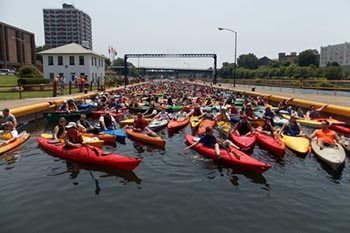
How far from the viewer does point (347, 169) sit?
10.4m

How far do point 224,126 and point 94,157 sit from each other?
25.5ft

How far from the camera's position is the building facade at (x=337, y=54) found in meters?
156

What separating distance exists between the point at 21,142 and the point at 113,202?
7547 mm

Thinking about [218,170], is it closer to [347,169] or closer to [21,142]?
[347,169]

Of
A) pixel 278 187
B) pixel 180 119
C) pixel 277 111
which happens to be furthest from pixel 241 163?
pixel 277 111

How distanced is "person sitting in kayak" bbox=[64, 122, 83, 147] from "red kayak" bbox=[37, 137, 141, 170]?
0.21 meters

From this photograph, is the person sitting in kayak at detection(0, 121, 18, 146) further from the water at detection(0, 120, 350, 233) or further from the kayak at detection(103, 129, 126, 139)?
the kayak at detection(103, 129, 126, 139)

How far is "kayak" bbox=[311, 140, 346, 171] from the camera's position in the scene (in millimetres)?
10164

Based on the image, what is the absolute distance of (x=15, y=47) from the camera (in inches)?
4117

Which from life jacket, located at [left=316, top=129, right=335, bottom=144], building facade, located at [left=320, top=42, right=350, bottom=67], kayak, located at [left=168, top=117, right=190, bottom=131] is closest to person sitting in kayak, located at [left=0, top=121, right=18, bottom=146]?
kayak, located at [left=168, top=117, right=190, bottom=131]

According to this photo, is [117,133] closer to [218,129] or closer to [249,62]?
[218,129]

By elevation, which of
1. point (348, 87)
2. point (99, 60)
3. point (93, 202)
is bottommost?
point (93, 202)

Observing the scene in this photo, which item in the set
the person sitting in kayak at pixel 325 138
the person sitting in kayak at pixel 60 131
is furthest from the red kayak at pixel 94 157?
the person sitting in kayak at pixel 325 138

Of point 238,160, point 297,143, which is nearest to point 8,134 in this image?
point 238,160
